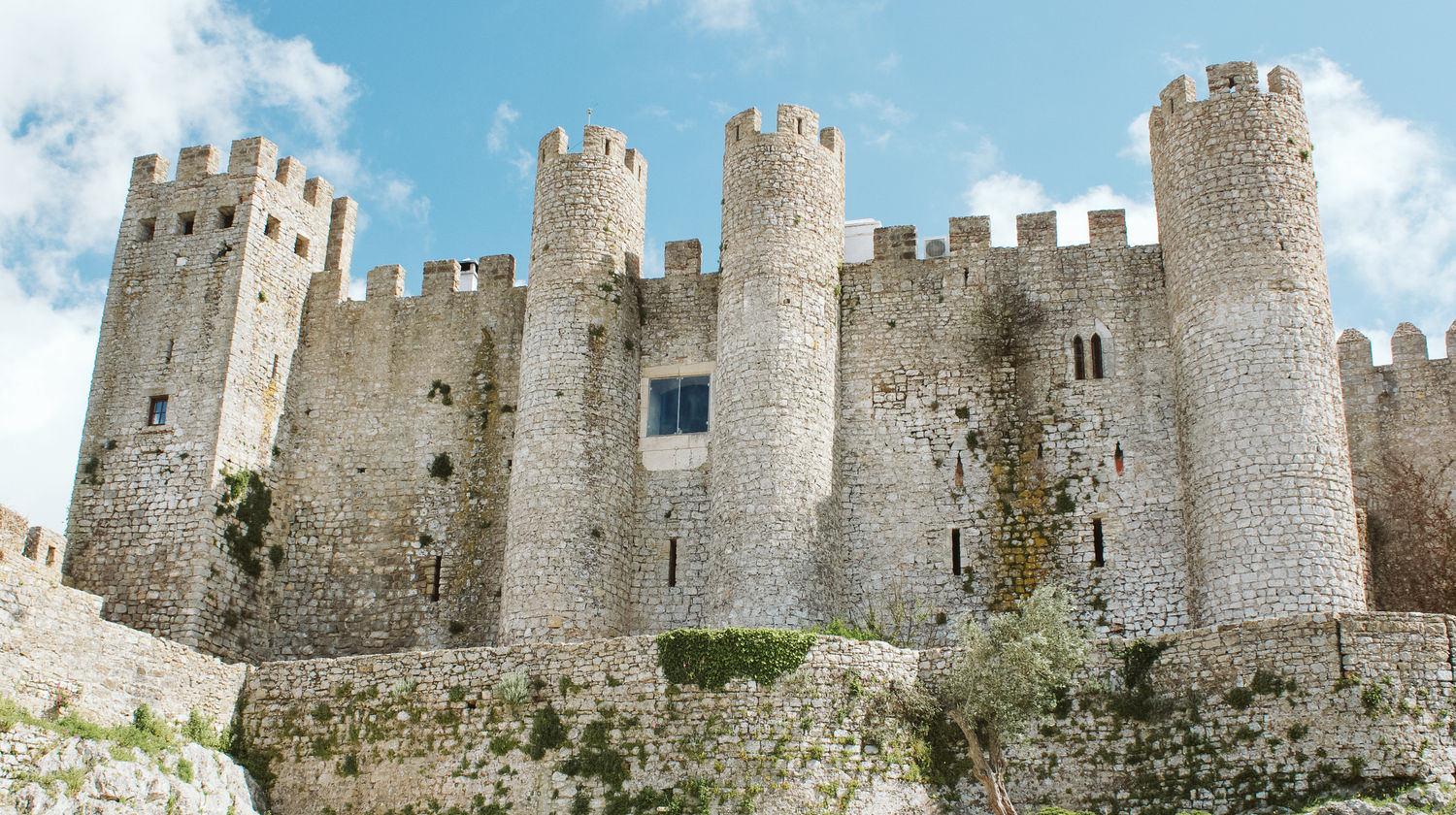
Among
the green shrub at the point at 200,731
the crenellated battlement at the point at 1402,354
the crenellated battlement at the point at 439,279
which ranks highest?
the crenellated battlement at the point at 439,279

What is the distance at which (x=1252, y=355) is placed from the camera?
24766 millimetres

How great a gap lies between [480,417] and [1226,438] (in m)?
13.6

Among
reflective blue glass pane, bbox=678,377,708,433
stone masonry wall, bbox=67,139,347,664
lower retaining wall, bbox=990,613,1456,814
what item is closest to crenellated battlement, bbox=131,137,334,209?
stone masonry wall, bbox=67,139,347,664

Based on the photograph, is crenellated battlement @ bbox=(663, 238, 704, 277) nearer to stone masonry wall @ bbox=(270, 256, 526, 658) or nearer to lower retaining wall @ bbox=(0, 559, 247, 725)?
stone masonry wall @ bbox=(270, 256, 526, 658)

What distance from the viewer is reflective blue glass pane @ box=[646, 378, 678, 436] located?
28422 mm

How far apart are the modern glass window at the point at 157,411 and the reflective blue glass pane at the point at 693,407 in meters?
9.43

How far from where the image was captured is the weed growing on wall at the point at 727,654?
2194 centimetres

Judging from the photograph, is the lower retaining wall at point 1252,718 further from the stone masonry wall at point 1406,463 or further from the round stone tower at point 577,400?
the round stone tower at point 577,400

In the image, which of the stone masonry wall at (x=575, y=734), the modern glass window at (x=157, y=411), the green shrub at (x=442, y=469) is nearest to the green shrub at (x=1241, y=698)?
the stone masonry wall at (x=575, y=734)

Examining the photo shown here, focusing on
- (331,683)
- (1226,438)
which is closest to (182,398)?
(331,683)

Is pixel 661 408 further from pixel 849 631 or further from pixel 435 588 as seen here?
pixel 849 631

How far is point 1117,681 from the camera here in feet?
70.0

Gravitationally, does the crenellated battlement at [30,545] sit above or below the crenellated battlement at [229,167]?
below

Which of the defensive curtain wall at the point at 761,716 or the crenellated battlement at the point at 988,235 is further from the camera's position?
the crenellated battlement at the point at 988,235
